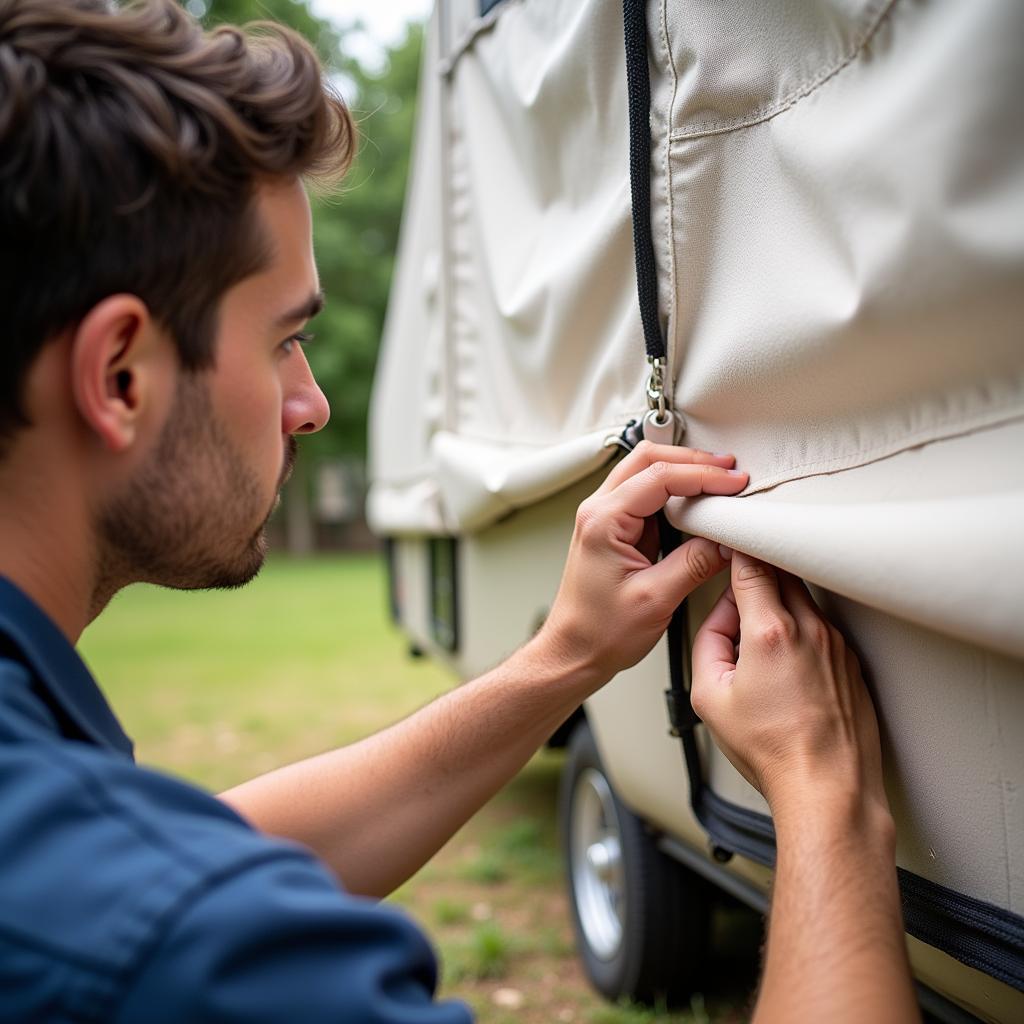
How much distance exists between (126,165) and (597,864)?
2.56 meters

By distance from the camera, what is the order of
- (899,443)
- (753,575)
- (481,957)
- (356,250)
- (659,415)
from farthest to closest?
(356,250)
(481,957)
(659,415)
(753,575)
(899,443)

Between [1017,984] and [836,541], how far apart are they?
52 cm

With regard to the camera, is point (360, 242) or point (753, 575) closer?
point (753, 575)

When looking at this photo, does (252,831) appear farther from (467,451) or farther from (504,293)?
(467,451)

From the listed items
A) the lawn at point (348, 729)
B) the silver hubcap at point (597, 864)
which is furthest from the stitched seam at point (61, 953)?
the lawn at point (348, 729)

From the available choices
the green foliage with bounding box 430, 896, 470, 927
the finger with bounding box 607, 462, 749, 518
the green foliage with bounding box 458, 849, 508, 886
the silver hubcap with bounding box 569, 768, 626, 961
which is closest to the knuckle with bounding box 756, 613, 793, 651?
the finger with bounding box 607, 462, 749, 518

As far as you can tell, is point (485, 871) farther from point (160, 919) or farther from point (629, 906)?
point (160, 919)

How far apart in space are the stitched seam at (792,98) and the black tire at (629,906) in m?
1.87

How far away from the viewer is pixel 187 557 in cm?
Result: 137

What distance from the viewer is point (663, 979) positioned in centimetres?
299

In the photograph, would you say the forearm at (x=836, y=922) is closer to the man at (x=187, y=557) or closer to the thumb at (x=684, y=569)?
the man at (x=187, y=557)

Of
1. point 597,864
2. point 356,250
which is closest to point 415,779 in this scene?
point 597,864

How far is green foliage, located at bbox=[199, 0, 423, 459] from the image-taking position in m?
22.2

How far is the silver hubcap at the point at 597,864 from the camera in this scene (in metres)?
3.13
